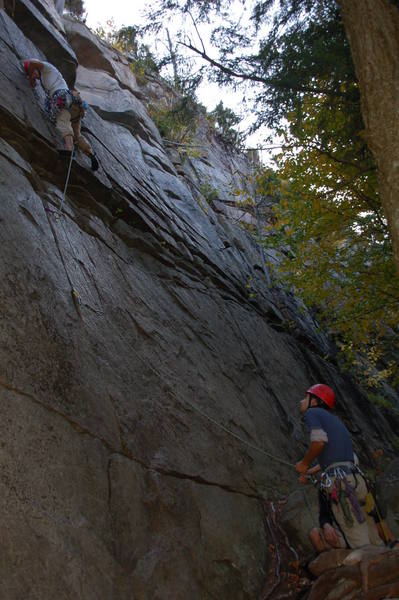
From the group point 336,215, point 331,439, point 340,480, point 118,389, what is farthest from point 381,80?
point 336,215

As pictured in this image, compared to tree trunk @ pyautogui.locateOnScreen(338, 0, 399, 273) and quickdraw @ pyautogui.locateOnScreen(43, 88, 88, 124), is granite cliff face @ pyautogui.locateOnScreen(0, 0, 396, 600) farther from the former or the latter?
tree trunk @ pyautogui.locateOnScreen(338, 0, 399, 273)

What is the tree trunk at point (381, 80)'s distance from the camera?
388 centimetres

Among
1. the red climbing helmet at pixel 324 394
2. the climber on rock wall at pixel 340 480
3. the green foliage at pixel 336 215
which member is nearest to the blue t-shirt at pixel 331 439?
the climber on rock wall at pixel 340 480

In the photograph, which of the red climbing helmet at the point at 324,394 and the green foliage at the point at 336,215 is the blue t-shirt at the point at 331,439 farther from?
the green foliage at the point at 336,215

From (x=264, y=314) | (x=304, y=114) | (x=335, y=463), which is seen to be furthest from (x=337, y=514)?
(x=264, y=314)

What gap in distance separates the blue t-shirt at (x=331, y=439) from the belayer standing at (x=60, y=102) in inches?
223

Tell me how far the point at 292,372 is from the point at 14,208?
707 centimetres

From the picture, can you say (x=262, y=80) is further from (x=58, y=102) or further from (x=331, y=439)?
(x=331, y=439)

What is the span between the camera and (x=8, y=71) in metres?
7.33

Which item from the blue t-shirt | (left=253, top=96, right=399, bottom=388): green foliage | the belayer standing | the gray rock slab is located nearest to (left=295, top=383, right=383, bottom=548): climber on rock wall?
the blue t-shirt

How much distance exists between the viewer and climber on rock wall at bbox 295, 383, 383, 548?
4457 millimetres

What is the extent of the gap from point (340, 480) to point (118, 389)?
2541 mm

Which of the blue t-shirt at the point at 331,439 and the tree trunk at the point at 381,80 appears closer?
the tree trunk at the point at 381,80

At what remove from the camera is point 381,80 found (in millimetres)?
4180
